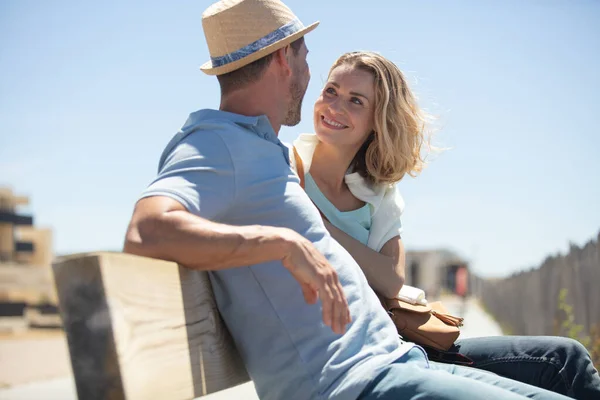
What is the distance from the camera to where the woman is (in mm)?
3258

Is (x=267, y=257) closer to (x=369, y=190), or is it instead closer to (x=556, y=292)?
(x=369, y=190)

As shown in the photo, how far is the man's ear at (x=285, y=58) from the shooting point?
8.55 feet

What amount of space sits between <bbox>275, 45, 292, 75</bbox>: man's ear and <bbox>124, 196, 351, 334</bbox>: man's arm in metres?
0.73

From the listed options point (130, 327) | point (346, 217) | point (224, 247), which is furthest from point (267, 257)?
point (346, 217)

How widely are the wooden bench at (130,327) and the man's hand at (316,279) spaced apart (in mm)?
285

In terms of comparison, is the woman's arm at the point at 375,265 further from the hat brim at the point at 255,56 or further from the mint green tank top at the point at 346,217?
the hat brim at the point at 255,56

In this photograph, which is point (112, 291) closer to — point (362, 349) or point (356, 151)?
point (362, 349)

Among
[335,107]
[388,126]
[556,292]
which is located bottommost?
[556,292]

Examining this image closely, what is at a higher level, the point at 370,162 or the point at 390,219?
the point at 370,162

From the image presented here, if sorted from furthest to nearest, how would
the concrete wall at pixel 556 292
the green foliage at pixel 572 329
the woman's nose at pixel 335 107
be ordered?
the concrete wall at pixel 556 292
the green foliage at pixel 572 329
the woman's nose at pixel 335 107

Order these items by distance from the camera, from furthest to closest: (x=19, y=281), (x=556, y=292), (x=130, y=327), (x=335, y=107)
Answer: (x=19, y=281), (x=556, y=292), (x=335, y=107), (x=130, y=327)

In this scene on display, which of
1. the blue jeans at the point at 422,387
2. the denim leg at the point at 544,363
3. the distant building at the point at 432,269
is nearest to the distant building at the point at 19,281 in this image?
the denim leg at the point at 544,363

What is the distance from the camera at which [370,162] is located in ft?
11.9

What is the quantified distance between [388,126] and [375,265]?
72 centimetres
